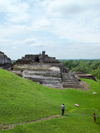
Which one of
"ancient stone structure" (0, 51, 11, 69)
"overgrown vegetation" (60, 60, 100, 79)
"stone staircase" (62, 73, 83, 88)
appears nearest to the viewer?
"stone staircase" (62, 73, 83, 88)

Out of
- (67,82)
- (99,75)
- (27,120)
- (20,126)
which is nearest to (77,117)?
(27,120)

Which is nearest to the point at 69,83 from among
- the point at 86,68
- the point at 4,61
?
the point at 4,61

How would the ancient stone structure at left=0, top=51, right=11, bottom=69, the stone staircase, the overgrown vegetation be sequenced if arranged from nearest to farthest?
the stone staircase → the ancient stone structure at left=0, top=51, right=11, bottom=69 → the overgrown vegetation

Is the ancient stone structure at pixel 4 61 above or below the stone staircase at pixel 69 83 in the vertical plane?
above

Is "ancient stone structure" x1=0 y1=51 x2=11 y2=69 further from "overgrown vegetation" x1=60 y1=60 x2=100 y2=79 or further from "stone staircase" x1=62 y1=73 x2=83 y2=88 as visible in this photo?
"overgrown vegetation" x1=60 y1=60 x2=100 y2=79

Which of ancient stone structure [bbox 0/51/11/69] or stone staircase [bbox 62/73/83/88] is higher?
ancient stone structure [bbox 0/51/11/69]

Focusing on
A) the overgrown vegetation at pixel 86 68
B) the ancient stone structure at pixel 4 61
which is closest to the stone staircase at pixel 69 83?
the ancient stone structure at pixel 4 61

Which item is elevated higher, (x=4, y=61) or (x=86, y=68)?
(x=4, y=61)

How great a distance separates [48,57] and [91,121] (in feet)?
72.2

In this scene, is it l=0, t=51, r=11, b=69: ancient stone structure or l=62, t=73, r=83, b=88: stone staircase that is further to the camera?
l=0, t=51, r=11, b=69: ancient stone structure

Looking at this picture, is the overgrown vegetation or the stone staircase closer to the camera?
the stone staircase

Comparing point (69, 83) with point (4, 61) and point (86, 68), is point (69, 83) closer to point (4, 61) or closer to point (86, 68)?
point (4, 61)

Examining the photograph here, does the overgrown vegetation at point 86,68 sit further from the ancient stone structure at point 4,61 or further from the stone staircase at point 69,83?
the ancient stone structure at point 4,61

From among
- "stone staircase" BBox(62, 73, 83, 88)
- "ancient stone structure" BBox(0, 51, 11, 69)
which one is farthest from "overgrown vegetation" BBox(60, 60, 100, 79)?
"ancient stone structure" BBox(0, 51, 11, 69)
